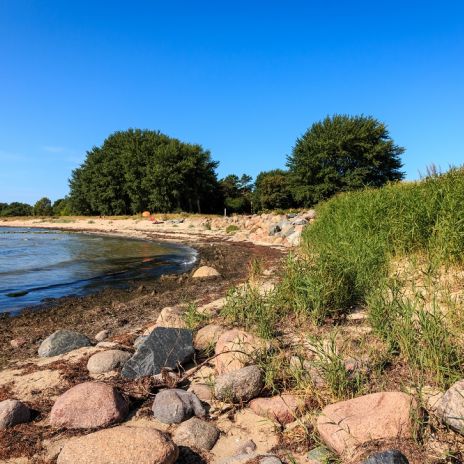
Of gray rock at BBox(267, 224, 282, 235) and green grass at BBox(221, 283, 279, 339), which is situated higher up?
gray rock at BBox(267, 224, 282, 235)

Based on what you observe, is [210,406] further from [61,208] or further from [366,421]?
[61,208]

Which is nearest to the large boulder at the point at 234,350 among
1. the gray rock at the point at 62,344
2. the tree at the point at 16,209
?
the gray rock at the point at 62,344

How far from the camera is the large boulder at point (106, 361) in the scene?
4.36 metres

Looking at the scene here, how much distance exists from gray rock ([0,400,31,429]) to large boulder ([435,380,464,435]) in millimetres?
3293

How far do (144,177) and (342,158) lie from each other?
79.7ft

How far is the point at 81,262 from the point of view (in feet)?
51.1

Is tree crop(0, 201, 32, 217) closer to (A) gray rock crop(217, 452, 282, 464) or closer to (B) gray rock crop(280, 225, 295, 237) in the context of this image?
(B) gray rock crop(280, 225, 295, 237)

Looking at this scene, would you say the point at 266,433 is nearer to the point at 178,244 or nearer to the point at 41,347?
the point at 41,347

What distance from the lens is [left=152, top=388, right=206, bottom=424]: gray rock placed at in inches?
127

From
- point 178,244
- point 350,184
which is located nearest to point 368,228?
point 178,244

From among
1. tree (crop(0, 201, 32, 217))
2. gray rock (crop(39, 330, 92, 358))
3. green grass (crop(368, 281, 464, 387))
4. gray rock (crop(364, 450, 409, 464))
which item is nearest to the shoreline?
gray rock (crop(39, 330, 92, 358))

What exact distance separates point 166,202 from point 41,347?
44.2 m

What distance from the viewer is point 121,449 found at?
261 cm

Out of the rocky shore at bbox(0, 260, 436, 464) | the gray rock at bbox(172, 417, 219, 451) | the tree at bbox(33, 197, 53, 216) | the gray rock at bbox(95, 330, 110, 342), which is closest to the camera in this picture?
the rocky shore at bbox(0, 260, 436, 464)
